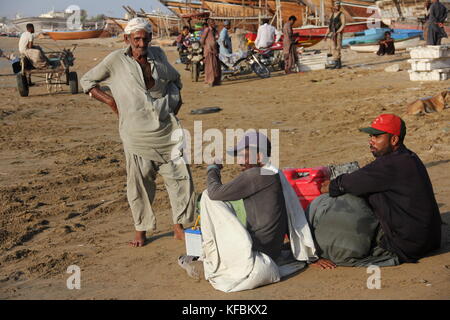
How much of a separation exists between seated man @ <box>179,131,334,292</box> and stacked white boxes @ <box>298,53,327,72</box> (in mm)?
14198

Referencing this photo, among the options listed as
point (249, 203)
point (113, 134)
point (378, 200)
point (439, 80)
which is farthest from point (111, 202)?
point (439, 80)

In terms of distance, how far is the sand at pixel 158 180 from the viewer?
13.5ft

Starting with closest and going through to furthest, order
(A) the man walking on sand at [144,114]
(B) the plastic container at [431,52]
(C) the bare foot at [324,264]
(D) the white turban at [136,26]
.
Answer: (C) the bare foot at [324,264] → (D) the white turban at [136,26] → (A) the man walking on sand at [144,114] → (B) the plastic container at [431,52]

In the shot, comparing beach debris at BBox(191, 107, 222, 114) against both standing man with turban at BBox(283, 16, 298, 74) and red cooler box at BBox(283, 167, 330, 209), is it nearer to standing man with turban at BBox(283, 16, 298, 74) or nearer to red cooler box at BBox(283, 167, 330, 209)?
standing man with turban at BBox(283, 16, 298, 74)

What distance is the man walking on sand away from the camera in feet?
16.0

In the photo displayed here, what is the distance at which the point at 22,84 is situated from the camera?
14.8m

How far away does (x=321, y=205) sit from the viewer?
4.34m

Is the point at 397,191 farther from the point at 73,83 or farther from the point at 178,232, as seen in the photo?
the point at 73,83

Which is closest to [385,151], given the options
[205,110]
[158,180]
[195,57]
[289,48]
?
[158,180]

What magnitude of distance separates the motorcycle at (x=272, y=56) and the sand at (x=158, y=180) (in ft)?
4.76

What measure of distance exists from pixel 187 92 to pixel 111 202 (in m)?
9.27

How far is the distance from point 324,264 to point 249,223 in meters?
0.62

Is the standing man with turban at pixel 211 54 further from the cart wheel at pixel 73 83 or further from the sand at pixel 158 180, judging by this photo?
the cart wheel at pixel 73 83

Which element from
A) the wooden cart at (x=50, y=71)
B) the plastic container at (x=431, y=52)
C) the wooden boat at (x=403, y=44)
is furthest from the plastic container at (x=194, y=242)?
the wooden boat at (x=403, y=44)
